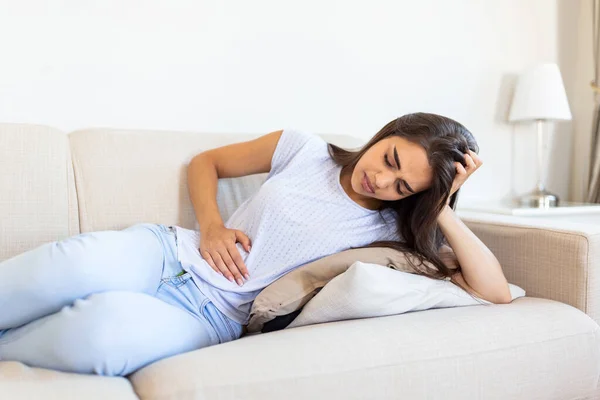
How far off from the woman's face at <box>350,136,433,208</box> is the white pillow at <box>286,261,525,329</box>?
20 cm

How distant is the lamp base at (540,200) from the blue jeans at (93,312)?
169cm

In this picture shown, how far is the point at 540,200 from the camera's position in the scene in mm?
2520

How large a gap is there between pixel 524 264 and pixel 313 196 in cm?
57

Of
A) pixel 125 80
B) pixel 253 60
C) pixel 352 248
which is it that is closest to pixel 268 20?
pixel 253 60

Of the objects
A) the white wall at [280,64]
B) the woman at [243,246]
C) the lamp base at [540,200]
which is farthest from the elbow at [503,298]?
the lamp base at [540,200]

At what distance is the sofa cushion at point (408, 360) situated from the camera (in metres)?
0.99

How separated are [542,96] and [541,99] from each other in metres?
0.01

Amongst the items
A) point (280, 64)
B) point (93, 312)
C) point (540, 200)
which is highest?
point (280, 64)

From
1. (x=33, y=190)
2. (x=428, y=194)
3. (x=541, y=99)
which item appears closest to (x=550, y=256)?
(x=428, y=194)

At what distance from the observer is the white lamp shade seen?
2.42 meters

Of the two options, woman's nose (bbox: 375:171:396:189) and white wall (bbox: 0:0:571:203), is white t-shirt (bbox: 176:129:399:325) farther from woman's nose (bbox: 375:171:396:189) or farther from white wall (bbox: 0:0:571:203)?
white wall (bbox: 0:0:571:203)

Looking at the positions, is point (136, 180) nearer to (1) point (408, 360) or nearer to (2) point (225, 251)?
(2) point (225, 251)

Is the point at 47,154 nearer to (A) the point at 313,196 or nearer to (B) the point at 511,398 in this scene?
(A) the point at 313,196

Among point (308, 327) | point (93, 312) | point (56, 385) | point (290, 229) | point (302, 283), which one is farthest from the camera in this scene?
point (290, 229)
